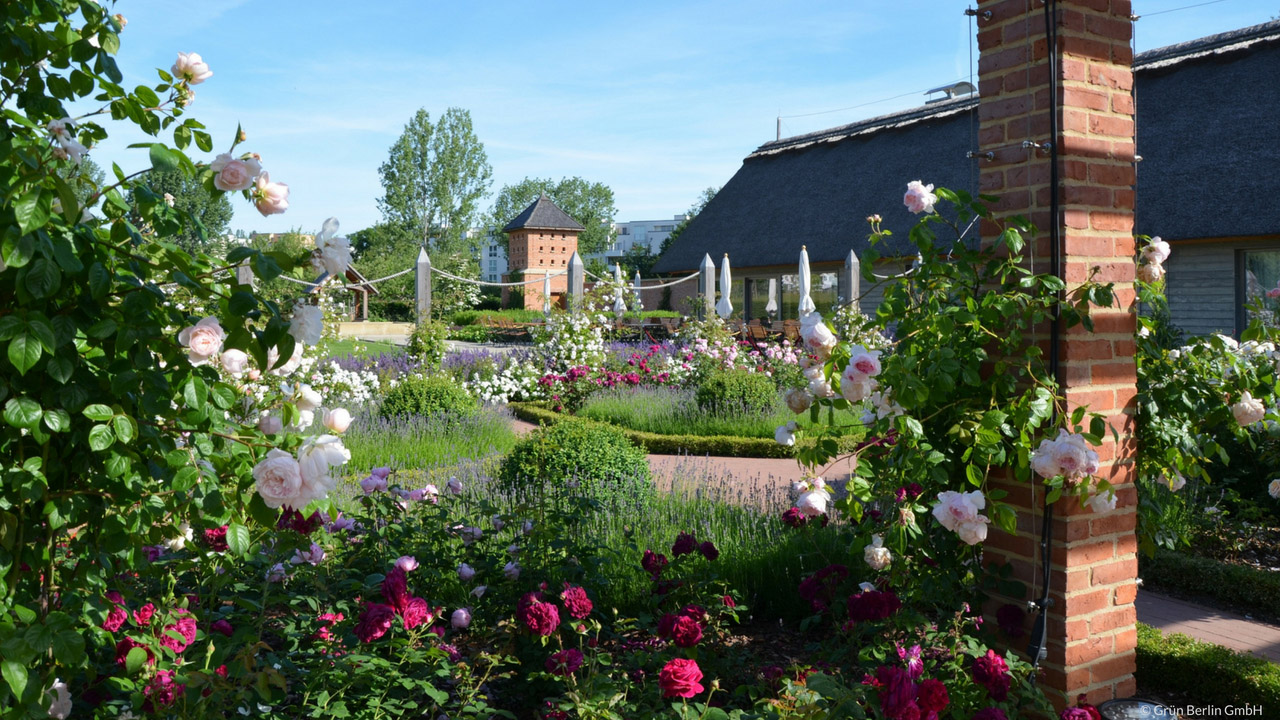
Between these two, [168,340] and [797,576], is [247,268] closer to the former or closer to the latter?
[168,340]

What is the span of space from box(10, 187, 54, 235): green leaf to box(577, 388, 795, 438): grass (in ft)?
25.1

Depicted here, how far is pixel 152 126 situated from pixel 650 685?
6.20 feet

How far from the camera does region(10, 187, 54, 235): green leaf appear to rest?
1301 mm

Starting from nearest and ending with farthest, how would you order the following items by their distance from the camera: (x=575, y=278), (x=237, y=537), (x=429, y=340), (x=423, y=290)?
1. (x=237, y=537)
2. (x=429, y=340)
3. (x=423, y=290)
4. (x=575, y=278)

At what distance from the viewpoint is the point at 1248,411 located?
9.41 feet

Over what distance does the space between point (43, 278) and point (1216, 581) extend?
16.4ft

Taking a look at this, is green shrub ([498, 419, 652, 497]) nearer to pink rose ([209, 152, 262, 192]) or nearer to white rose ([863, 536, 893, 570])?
white rose ([863, 536, 893, 570])

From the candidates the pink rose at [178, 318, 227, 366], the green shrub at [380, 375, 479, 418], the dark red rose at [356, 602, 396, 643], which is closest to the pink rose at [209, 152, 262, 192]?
the pink rose at [178, 318, 227, 366]

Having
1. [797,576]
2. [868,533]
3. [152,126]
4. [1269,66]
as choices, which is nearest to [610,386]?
[797,576]

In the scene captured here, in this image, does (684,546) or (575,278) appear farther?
(575,278)

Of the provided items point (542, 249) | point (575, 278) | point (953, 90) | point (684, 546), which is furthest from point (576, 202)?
point (684, 546)

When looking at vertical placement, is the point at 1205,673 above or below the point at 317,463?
below

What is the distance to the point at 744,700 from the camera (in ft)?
9.40

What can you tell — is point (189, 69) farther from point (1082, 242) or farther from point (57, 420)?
point (1082, 242)
